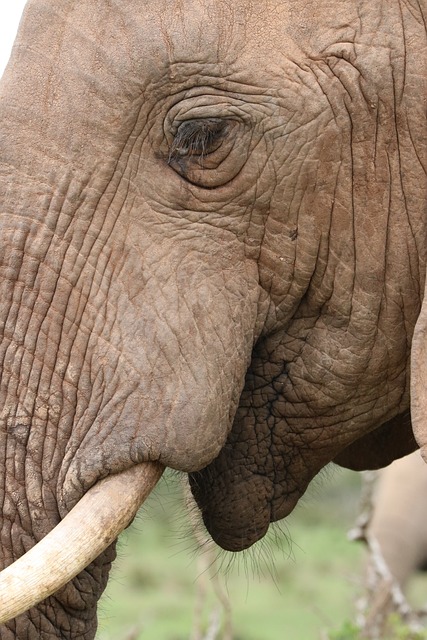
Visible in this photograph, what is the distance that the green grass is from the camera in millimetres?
10586

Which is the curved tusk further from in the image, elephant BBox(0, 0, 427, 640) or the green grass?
the green grass

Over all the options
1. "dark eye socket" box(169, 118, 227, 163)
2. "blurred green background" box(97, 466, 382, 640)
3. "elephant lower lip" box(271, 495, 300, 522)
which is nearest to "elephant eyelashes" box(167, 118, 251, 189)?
"dark eye socket" box(169, 118, 227, 163)

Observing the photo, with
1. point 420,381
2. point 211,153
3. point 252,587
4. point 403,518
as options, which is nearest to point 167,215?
point 211,153

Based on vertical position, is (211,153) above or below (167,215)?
above

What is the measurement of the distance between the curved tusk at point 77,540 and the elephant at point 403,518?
6923 millimetres

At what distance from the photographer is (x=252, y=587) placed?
511 inches

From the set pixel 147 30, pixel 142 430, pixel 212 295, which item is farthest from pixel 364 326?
pixel 147 30

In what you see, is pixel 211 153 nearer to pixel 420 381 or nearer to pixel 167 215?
pixel 167 215

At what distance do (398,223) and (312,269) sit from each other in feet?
0.81

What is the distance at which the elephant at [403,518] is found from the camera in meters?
10.2

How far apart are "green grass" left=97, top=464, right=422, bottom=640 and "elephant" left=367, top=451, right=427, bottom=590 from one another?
34cm

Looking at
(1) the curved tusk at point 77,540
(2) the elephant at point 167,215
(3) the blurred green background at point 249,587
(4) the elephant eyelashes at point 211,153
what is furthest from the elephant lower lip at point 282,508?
(3) the blurred green background at point 249,587

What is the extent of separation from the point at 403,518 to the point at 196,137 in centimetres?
753

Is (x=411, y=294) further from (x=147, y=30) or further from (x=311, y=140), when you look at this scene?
(x=147, y=30)
